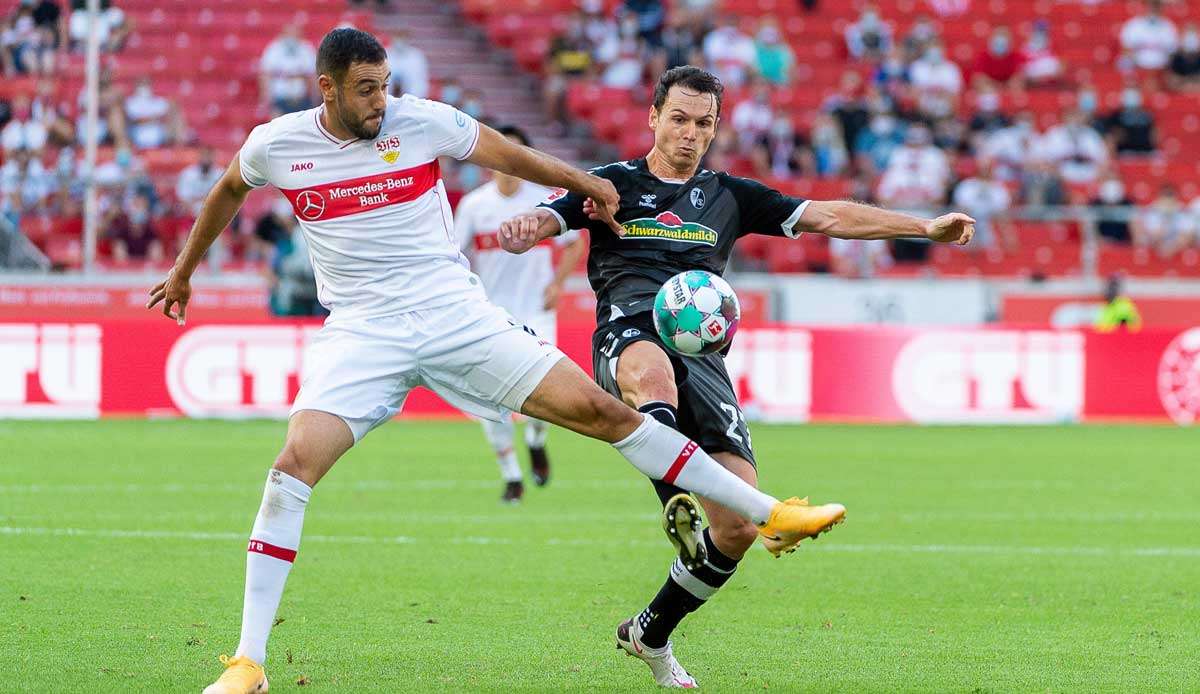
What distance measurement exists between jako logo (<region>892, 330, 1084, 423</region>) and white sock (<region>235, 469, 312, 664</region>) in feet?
47.3

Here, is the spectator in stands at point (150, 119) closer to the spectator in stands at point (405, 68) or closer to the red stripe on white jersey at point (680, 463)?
the spectator in stands at point (405, 68)

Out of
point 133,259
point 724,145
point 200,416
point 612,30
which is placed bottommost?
point 200,416

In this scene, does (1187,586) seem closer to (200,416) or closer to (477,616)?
(477,616)

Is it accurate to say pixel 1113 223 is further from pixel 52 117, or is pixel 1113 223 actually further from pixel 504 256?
pixel 52 117

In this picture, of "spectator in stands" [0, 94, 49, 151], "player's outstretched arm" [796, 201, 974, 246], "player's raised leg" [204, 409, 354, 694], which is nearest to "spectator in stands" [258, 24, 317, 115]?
"spectator in stands" [0, 94, 49, 151]

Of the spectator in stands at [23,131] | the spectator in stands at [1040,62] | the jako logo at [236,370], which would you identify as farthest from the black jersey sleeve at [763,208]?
the spectator in stands at [1040,62]

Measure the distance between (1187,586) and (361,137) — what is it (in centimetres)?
504

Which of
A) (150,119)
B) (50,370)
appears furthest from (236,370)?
(150,119)

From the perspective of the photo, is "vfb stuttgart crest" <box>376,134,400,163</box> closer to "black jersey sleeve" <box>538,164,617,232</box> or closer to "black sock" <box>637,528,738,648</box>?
"black jersey sleeve" <box>538,164,617,232</box>

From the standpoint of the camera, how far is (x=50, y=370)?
733 inches

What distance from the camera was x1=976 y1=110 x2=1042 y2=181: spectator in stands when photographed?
25672mm

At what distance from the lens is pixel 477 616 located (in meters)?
7.80

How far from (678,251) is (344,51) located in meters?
1.64

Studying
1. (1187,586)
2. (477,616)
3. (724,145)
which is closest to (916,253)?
(724,145)
